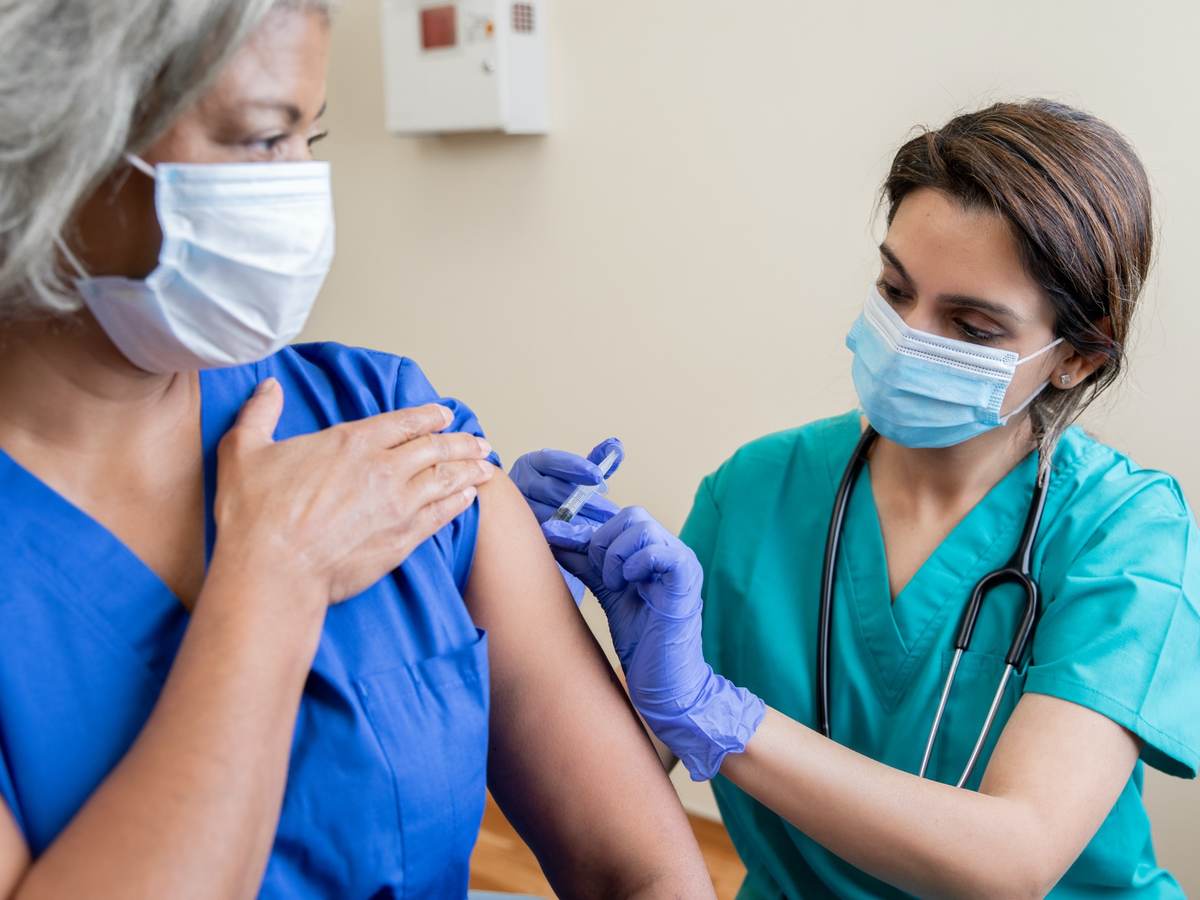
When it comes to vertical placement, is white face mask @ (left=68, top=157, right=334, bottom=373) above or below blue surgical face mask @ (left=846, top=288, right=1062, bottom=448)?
above

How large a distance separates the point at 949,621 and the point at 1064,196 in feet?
1.70

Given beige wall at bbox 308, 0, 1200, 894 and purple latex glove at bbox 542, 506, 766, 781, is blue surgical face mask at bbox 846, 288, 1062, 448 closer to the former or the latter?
purple latex glove at bbox 542, 506, 766, 781

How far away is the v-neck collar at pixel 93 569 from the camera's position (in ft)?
2.93

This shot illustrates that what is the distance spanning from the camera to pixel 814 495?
1594mm

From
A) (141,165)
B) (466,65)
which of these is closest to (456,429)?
(141,165)

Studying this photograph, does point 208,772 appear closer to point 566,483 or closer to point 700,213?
point 566,483

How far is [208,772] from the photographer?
801mm

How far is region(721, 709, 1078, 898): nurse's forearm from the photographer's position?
121 cm

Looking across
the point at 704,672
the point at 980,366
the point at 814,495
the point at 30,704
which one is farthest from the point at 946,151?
the point at 30,704

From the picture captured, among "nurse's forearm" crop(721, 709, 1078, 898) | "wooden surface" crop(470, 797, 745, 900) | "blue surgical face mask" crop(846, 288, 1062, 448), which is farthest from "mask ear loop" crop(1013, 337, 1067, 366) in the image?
"wooden surface" crop(470, 797, 745, 900)

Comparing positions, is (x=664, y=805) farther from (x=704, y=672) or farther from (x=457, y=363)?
(x=457, y=363)

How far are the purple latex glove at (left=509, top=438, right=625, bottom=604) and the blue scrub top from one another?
337 millimetres

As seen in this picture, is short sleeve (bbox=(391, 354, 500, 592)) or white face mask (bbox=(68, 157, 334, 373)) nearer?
white face mask (bbox=(68, 157, 334, 373))

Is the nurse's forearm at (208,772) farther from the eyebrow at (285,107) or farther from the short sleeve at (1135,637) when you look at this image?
the short sleeve at (1135,637)
